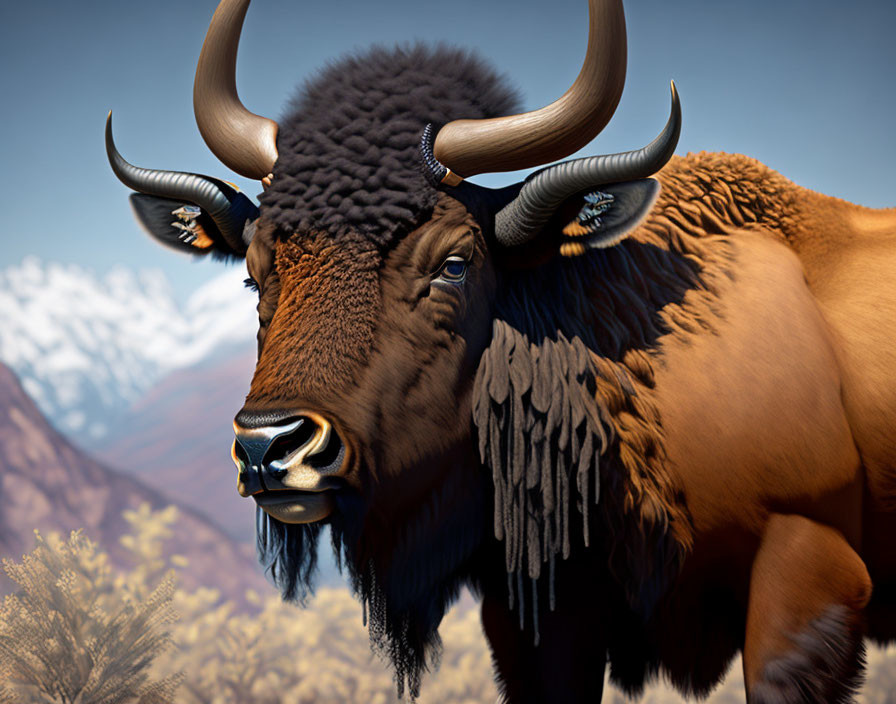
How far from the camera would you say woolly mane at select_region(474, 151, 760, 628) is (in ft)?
6.77

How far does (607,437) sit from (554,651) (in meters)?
0.75

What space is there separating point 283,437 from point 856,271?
84.0 inches

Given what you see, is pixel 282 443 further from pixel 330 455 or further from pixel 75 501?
pixel 75 501

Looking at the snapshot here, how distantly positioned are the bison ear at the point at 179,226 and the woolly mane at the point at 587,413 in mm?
993

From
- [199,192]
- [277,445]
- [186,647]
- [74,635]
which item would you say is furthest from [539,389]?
[186,647]

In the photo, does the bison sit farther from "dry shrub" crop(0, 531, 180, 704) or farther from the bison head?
"dry shrub" crop(0, 531, 180, 704)

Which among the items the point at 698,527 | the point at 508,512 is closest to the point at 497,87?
the point at 508,512

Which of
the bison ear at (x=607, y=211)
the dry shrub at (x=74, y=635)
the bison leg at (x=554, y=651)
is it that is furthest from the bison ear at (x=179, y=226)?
the dry shrub at (x=74, y=635)

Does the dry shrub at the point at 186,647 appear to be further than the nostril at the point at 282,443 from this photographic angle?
Yes

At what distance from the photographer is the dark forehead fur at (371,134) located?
6.38 ft

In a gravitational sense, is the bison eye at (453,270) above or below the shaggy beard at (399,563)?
above

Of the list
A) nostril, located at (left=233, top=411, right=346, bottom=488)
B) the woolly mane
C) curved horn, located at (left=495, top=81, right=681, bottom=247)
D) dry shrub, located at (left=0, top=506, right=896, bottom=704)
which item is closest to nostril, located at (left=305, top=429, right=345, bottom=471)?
nostril, located at (left=233, top=411, right=346, bottom=488)

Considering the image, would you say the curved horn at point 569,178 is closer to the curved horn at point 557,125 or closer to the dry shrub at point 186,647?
the curved horn at point 557,125

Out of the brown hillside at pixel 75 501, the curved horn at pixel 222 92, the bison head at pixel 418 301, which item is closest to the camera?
the bison head at pixel 418 301
